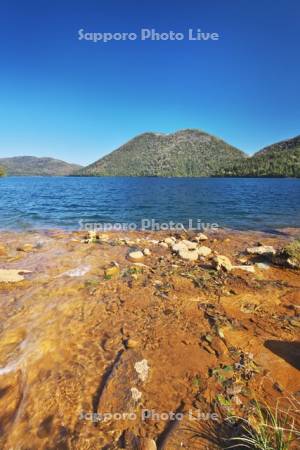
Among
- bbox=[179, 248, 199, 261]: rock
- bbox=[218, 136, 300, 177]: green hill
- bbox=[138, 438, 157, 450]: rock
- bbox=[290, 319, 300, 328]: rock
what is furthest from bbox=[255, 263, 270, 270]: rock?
bbox=[218, 136, 300, 177]: green hill

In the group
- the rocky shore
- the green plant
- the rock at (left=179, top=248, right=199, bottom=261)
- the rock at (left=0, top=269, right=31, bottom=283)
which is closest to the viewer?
the green plant

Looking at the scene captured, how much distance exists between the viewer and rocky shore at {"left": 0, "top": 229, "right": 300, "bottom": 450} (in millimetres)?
2656

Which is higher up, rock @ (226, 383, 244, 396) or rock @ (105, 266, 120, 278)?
rock @ (105, 266, 120, 278)

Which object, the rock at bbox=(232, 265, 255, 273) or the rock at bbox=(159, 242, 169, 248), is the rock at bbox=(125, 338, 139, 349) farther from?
the rock at bbox=(159, 242, 169, 248)

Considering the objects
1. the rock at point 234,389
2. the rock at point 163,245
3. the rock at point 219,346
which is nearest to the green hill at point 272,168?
the rock at point 163,245

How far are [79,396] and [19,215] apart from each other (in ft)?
58.4

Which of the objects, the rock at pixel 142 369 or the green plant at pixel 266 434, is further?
the rock at pixel 142 369

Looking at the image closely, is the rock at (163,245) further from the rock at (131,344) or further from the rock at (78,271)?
the rock at (131,344)

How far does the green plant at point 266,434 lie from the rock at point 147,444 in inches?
30.2

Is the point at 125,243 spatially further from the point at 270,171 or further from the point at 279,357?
the point at 270,171

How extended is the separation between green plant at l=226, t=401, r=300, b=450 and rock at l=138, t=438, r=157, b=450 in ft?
2.52

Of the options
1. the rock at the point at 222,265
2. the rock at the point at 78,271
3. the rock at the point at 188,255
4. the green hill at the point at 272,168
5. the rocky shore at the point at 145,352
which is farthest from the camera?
the green hill at the point at 272,168

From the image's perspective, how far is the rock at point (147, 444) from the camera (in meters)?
2.43

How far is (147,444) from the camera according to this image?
8.09 feet
